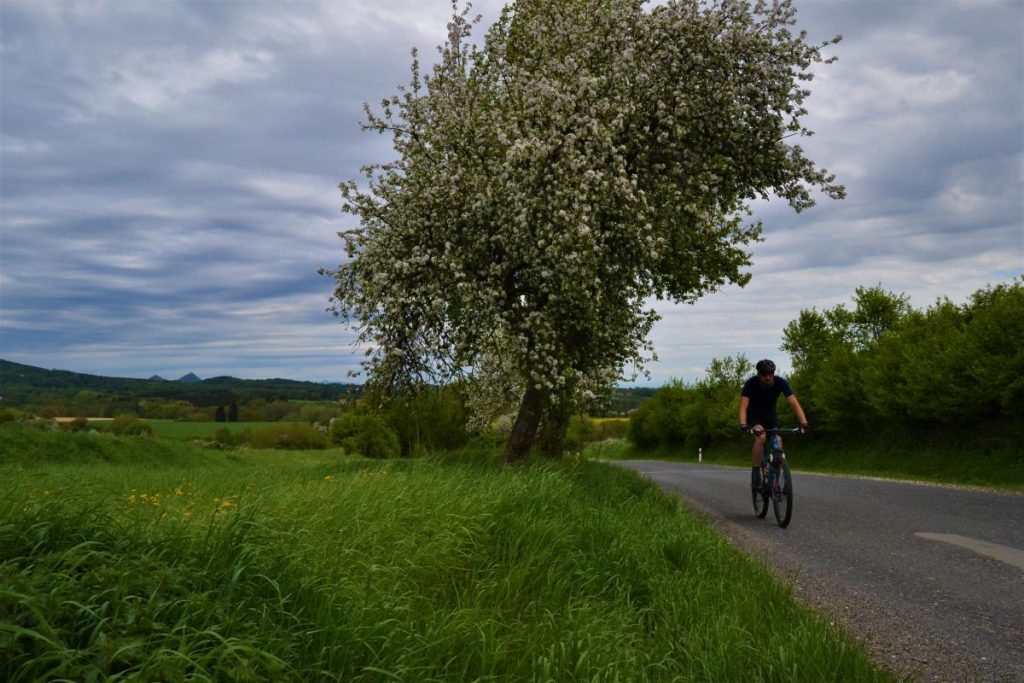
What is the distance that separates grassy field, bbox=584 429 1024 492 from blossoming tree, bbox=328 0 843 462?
2812mm

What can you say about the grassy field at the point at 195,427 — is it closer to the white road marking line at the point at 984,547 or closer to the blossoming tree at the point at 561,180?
the blossoming tree at the point at 561,180

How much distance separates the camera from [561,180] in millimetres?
12039

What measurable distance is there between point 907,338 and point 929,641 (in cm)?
2883

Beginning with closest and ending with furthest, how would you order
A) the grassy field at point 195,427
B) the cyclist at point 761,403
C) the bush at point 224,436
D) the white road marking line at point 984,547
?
the white road marking line at point 984,547
the cyclist at point 761,403
the grassy field at point 195,427
the bush at point 224,436

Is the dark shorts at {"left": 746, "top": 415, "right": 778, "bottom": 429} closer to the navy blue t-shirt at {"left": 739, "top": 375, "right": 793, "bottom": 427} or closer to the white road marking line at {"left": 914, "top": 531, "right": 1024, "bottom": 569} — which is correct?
the navy blue t-shirt at {"left": 739, "top": 375, "right": 793, "bottom": 427}

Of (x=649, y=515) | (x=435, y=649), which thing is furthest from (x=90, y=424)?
(x=435, y=649)

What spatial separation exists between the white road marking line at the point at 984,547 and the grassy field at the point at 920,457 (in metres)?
5.04

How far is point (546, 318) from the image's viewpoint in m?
12.7

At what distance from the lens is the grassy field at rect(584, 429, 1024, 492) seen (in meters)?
20.0

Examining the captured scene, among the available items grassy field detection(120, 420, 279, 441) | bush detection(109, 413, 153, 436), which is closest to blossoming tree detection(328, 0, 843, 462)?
bush detection(109, 413, 153, 436)

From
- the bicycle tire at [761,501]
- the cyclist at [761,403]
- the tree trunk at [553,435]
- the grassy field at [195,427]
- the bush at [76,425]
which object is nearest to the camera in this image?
the cyclist at [761,403]

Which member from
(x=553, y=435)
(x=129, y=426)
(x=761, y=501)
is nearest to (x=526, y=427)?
(x=761, y=501)

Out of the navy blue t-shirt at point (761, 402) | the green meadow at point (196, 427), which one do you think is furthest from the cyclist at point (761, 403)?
the green meadow at point (196, 427)

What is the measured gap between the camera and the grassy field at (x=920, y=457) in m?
20.0
